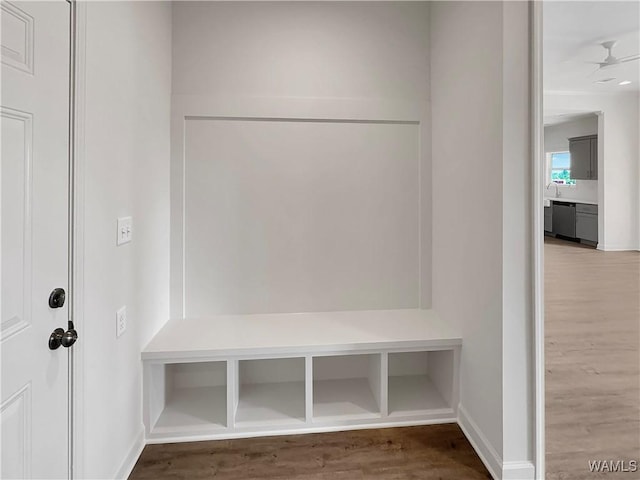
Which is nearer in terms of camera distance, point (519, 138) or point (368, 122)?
point (519, 138)

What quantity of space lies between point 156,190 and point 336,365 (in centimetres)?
162

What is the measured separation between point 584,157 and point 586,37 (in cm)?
522

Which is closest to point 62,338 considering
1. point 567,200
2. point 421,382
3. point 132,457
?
point 132,457

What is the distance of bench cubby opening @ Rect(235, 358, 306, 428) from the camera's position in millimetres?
2311

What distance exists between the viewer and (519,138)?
1.81 metres

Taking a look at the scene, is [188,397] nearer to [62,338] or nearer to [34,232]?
[62,338]

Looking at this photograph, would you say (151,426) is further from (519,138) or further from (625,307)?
(625,307)

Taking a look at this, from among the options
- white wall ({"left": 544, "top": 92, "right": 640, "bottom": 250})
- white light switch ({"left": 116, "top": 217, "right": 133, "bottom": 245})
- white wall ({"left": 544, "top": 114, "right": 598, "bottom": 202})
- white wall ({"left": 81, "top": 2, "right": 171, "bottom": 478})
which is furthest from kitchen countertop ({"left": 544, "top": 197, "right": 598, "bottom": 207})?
white light switch ({"left": 116, "top": 217, "right": 133, "bottom": 245})

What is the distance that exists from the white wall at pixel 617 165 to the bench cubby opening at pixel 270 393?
7065 millimetres

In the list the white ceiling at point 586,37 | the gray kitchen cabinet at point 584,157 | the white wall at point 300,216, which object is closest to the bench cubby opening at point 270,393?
the white wall at point 300,216

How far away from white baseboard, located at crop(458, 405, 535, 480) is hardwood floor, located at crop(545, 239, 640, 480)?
14cm

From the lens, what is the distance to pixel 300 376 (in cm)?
277

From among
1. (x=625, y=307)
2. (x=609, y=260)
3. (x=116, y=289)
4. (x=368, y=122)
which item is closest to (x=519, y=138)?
(x=368, y=122)

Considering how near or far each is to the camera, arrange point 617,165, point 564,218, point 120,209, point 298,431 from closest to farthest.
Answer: point 120,209, point 298,431, point 617,165, point 564,218
